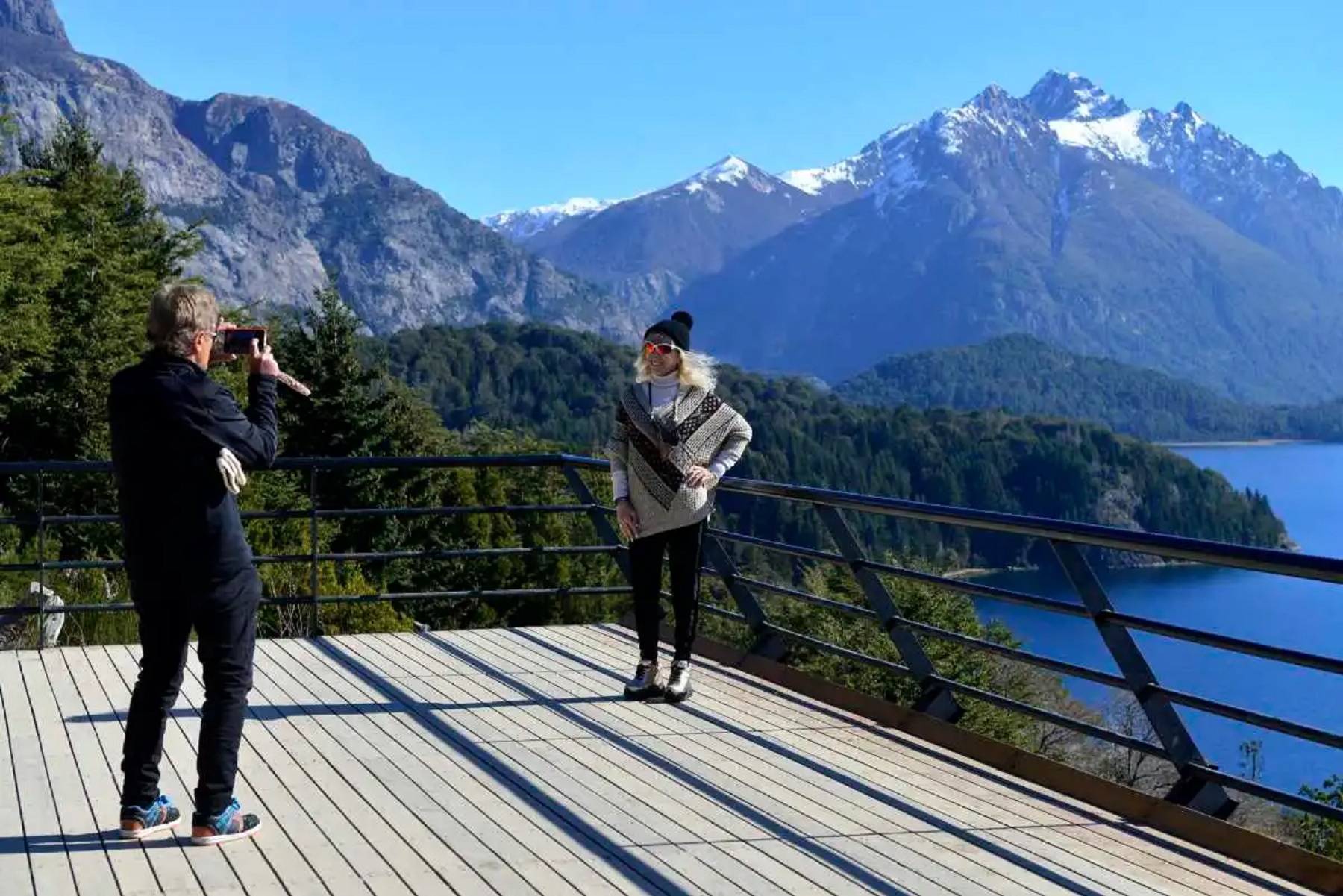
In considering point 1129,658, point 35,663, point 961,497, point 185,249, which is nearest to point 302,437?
point 185,249

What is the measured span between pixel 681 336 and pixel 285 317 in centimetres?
3775

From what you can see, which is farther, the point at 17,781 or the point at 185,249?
the point at 185,249

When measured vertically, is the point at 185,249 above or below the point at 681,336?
above

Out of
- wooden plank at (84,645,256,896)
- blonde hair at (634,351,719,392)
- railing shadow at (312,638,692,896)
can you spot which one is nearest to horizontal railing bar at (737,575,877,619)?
blonde hair at (634,351,719,392)

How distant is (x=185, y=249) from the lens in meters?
41.7

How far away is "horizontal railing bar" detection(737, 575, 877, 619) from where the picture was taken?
605cm

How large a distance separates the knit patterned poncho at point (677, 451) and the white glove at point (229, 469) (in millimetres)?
2321

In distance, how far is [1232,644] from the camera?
4203mm

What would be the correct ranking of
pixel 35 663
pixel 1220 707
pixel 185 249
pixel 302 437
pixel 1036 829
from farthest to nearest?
pixel 185 249 → pixel 302 437 → pixel 35 663 → pixel 1036 829 → pixel 1220 707

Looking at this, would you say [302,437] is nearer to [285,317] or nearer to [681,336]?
[285,317]

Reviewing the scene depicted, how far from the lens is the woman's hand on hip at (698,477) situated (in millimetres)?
5672

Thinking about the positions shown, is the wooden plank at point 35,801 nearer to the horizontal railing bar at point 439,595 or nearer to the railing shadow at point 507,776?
the railing shadow at point 507,776

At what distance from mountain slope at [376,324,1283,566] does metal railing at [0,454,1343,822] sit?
118 metres

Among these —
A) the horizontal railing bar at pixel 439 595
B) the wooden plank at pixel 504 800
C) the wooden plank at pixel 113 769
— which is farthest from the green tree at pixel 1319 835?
the wooden plank at pixel 113 769
